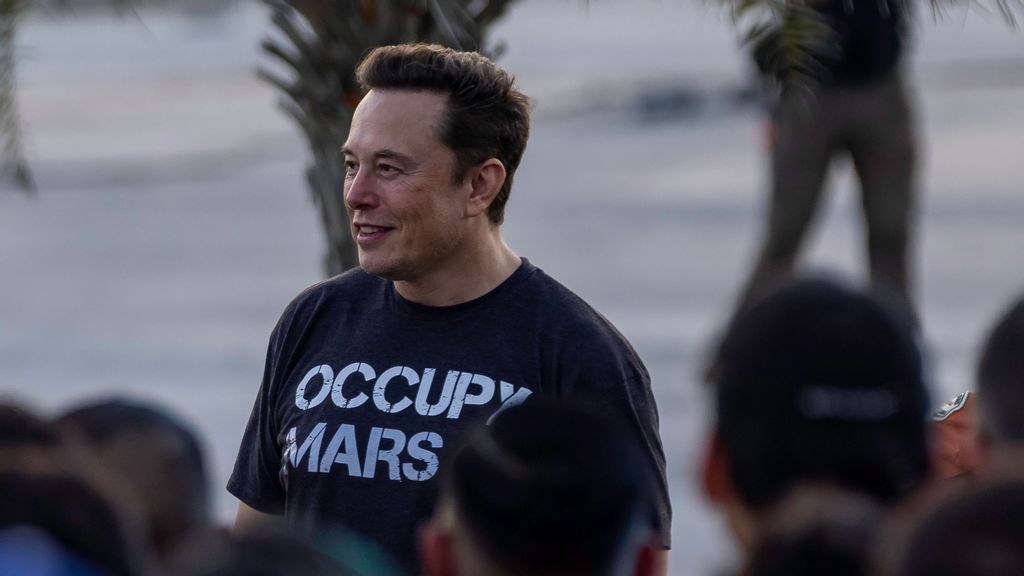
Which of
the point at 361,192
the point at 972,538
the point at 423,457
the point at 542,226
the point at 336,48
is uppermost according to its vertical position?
the point at 336,48

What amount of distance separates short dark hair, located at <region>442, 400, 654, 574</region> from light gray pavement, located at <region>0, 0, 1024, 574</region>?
16 cm

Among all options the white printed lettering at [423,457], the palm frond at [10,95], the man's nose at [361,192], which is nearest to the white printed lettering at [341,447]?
the white printed lettering at [423,457]

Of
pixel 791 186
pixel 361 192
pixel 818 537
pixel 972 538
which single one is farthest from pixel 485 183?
pixel 791 186

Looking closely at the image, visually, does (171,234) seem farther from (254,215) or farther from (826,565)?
(826,565)

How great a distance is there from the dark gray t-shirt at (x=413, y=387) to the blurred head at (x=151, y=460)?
1.01 m

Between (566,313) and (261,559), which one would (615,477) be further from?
(566,313)

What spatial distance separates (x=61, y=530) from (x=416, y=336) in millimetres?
1451

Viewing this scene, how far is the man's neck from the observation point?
10.0 feet

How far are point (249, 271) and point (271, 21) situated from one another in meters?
6.97

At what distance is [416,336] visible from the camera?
3.01 metres

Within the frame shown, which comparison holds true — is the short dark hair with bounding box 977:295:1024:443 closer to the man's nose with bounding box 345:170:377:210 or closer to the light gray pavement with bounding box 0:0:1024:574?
the light gray pavement with bounding box 0:0:1024:574

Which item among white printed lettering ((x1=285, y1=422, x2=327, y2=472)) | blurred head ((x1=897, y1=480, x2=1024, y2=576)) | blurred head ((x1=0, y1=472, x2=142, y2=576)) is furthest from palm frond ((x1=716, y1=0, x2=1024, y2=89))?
blurred head ((x1=0, y1=472, x2=142, y2=576))

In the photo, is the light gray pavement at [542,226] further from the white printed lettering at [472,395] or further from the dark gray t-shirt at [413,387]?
the white printed lettering at [472,395]

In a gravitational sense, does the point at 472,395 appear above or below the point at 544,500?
below
